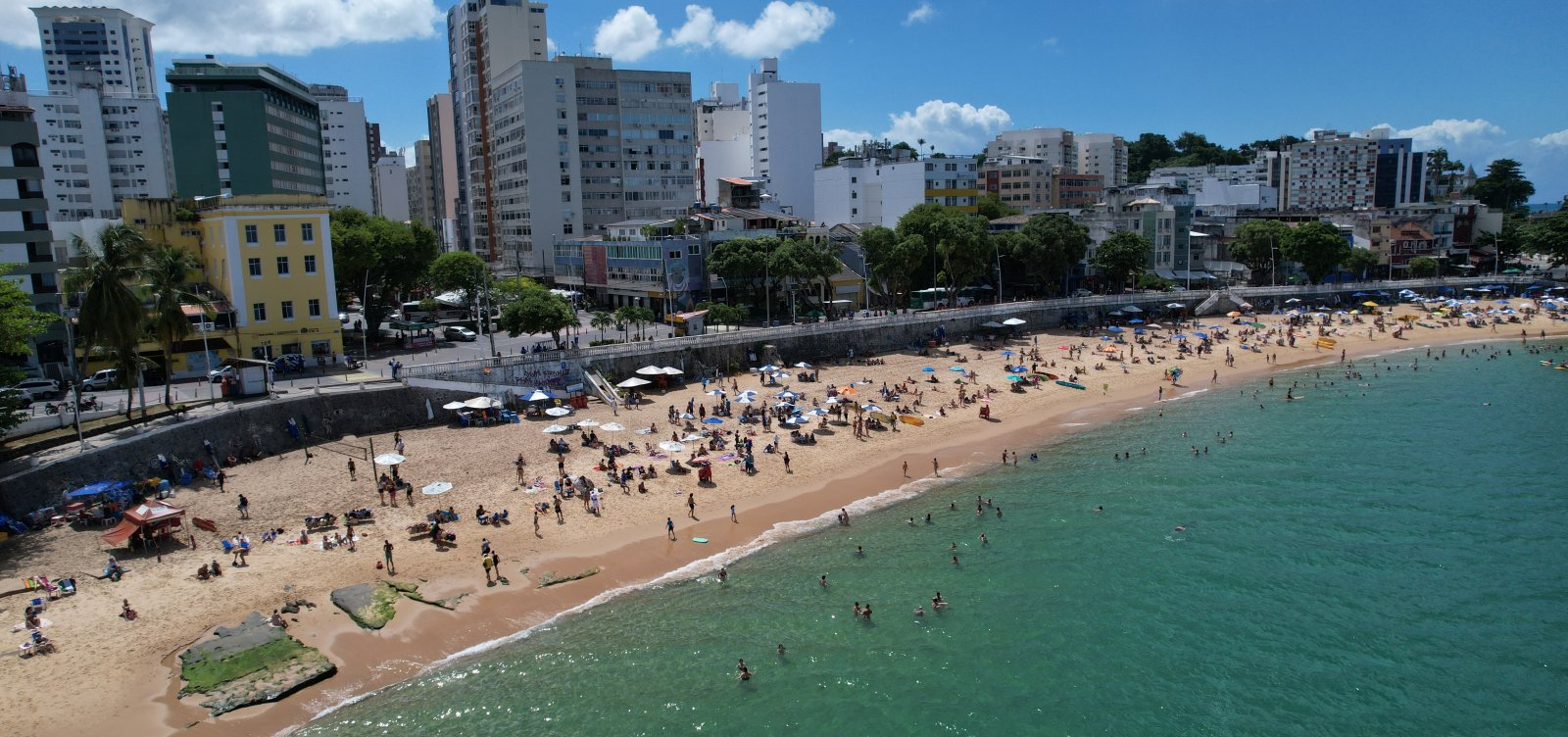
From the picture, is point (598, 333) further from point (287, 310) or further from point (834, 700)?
point (834, 700)

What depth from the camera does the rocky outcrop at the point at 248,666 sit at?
2294 cm

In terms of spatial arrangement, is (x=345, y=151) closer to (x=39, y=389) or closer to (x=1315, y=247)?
(x=39, y=389)

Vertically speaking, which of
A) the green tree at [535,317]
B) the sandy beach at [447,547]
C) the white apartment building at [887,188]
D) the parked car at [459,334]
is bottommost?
the sandy beach at [447,547]

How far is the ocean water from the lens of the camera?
22828mm

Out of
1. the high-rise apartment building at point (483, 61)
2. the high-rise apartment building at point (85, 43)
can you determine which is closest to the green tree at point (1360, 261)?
the high-rise apartment building at point (483, 61)

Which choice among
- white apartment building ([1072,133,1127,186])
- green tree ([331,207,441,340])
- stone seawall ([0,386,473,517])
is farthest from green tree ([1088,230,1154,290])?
white apartment building ([1072,133,1127,186])

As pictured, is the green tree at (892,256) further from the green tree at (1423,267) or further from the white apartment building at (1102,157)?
the white apartment building at (1102,157)

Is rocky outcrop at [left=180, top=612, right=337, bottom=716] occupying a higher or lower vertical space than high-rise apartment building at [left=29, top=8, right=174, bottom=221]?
lower

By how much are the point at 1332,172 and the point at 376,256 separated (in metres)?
165

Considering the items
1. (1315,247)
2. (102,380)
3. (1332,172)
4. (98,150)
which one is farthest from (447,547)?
(1332,172)

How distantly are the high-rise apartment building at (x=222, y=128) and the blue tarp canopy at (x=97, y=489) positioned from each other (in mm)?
66565

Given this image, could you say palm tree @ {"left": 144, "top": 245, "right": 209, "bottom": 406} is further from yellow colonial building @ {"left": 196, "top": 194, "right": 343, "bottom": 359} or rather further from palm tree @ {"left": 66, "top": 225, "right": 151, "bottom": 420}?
yellow colonial building @ {"left": 196, "top": 194, "right": 343, "bottom": 359}

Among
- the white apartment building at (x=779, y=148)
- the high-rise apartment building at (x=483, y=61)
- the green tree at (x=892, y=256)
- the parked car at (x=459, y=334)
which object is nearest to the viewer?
the parked car at (x=459, y=334)

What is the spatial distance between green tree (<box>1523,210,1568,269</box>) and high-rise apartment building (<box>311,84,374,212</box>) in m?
148
